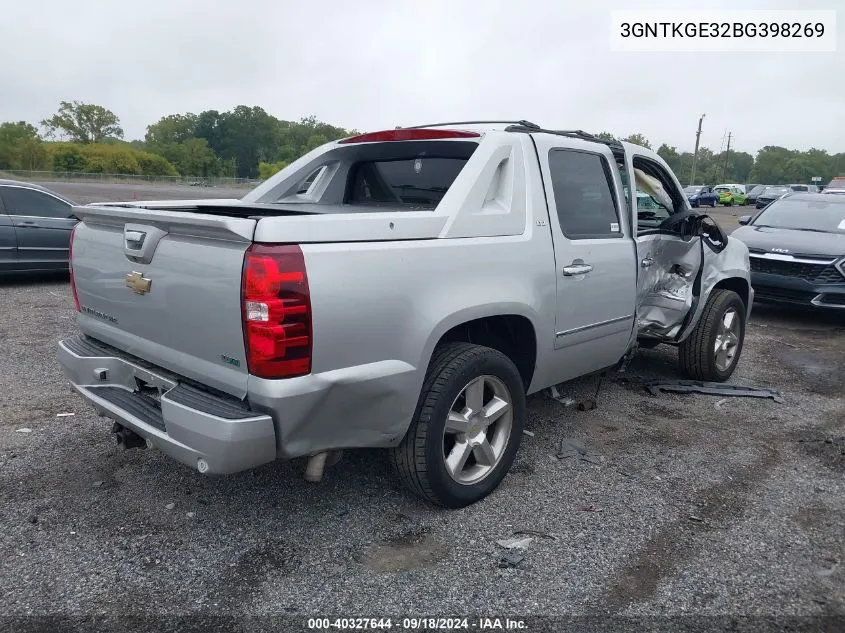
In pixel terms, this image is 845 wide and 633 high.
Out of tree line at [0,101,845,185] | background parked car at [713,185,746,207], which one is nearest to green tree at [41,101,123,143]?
tree line at [0,101,845,185]

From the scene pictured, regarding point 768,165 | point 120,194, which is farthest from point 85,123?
point 768,165

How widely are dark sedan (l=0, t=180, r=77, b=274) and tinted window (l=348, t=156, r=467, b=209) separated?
20.5ft

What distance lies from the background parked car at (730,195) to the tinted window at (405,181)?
4479 cm

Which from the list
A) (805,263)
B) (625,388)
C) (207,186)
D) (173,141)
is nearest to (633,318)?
(625,388)

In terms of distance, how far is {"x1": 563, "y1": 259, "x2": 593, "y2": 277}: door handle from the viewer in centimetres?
367

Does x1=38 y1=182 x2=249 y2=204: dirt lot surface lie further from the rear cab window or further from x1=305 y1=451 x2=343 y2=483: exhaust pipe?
x1=305 y1=451 x2=343 y2=483: exhaust pipe

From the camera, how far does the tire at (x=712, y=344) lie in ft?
17.1

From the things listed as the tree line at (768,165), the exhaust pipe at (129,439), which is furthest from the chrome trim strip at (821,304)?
the tree line at (768,165)

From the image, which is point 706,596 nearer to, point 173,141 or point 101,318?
point 101,318

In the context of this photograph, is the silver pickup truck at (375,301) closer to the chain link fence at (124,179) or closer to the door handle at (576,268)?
the door handle at (576,268)

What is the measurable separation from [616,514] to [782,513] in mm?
875

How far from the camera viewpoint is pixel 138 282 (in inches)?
115

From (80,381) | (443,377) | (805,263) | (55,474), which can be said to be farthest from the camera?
(805,263)

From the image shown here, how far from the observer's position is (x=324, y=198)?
427 cm
